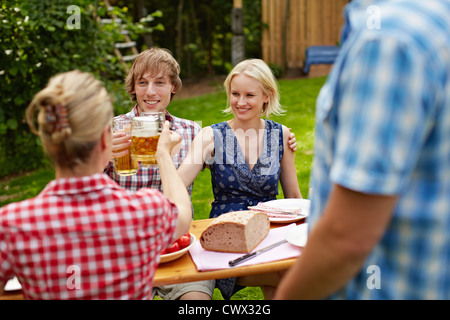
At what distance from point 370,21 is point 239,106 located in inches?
87.3

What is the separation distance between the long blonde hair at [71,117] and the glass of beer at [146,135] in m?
0.67

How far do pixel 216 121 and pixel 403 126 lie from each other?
22.5 feet

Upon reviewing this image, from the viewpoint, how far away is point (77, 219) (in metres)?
1.39

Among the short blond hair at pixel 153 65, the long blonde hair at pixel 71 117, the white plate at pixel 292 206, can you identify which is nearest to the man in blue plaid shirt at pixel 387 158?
the long blonde hair at pixel 71 117

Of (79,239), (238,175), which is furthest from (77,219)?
(238,175)

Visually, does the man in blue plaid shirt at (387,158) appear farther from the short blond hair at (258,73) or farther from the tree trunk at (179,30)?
the tree trunk at (179,30)

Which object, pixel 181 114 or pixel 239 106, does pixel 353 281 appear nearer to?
pixel 239 106

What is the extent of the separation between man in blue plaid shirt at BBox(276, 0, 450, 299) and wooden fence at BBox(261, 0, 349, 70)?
10.9 m

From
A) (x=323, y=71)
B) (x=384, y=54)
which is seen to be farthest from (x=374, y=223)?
(x=323, y=71)

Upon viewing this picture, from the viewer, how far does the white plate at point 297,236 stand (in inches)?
80.5

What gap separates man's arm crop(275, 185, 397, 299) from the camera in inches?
35.4

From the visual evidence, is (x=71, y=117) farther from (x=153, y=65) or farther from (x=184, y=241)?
(x=153, y=65)

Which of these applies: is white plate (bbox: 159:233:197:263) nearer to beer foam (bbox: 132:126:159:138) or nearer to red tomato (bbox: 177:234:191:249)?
red tomato (bbox: 177:234:191:249)

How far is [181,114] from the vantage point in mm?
8398
